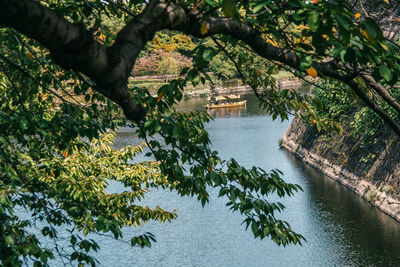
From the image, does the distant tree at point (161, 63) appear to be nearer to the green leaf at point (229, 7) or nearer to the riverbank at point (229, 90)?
the riverbank at point (229, 90)

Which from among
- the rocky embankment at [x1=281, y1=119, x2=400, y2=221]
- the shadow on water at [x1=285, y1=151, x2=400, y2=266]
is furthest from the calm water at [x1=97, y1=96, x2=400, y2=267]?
the rocky embankment at [x1=281, y1=119, x2=400, y2=221]

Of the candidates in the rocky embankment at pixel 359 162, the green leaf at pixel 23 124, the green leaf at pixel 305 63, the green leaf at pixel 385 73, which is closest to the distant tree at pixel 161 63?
the rocky embankment at pixel 359 162

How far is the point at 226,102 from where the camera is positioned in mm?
59094

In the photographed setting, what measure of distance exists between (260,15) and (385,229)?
18913 mm

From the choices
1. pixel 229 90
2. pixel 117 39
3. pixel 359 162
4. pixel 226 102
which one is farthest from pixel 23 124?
pixel 229 90

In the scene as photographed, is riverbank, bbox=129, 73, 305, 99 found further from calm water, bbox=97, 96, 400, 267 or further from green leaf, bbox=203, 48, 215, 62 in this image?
green leaf, bbox=203, 48, 215, 62

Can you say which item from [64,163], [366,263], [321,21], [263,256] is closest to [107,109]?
[64,163]

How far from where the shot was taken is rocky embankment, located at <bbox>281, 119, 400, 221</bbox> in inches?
932

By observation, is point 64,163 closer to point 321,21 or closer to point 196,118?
point 196,118

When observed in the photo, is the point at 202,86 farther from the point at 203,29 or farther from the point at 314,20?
the point at 314,20

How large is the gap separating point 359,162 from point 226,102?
32.8m

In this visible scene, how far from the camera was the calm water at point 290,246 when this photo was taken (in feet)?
60.7

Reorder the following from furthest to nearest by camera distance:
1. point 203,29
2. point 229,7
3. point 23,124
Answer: point 23,124, point 203,29, point 229,7

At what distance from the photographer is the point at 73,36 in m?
3.09
